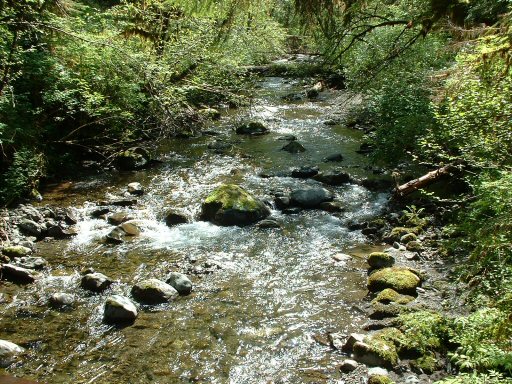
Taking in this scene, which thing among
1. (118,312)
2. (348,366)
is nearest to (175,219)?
(118,312)

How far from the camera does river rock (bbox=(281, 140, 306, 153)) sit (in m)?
15.4


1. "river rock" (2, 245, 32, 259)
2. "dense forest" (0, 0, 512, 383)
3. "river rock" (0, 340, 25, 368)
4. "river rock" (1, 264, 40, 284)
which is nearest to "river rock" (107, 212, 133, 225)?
"river rock" (2, 245, 32, 259)

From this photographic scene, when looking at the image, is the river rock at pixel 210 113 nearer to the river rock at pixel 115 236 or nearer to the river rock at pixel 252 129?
the river rock at pixel 252 129

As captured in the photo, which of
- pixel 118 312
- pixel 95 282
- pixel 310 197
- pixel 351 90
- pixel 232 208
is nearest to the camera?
pixel 118 312

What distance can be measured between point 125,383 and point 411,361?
11.6ft

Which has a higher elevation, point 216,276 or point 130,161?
point 130,161

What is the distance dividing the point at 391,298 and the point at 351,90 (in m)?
6.85

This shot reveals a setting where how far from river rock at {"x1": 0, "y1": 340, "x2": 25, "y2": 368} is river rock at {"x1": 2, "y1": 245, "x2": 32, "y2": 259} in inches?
115

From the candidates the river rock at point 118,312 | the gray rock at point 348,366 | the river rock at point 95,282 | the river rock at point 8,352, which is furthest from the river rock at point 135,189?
the gray rock at point 348,366

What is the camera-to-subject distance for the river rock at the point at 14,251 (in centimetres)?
861

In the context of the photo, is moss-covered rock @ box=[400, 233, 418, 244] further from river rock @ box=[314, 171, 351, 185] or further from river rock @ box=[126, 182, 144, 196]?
river rock @ box=[126, 182, 144, 196]

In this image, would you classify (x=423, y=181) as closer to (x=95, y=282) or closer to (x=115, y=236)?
(x=115, y=236)

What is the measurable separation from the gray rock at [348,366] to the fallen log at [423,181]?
5500 millimetres

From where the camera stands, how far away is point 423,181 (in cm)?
1045
